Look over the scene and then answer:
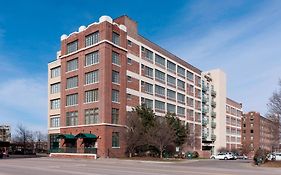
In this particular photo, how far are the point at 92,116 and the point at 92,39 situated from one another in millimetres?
13408

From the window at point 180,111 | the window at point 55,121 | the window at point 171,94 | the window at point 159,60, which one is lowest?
the window at point 55,121

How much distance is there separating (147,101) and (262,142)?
4049 inches

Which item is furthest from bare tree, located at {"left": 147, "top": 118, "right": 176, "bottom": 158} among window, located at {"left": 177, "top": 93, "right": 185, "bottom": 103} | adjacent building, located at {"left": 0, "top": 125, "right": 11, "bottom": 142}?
adjacent building, located at {"left": 0, "top": 125, "right": 11, "bottom": 142}

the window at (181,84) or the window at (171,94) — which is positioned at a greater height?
the window at (181,84)

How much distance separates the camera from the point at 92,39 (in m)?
61.6

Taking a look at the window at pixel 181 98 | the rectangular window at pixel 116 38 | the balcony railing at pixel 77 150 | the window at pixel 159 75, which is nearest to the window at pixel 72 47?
the rectangular window at pixel 116 38

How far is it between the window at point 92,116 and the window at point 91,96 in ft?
5.50

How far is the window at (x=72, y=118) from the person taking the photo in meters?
62.6

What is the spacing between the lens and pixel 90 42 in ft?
203

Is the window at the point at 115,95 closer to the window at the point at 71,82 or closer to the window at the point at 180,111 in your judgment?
the window at the point at 71,82

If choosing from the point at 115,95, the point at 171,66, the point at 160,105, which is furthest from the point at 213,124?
the point at 115,95

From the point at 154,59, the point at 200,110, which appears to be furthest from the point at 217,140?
the point at 154,59

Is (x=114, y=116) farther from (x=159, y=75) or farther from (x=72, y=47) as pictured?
(x=159, y=75)

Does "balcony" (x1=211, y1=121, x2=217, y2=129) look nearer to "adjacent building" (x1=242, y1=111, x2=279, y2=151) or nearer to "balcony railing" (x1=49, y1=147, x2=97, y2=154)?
"adjacent building" (x1=242, y1=111, x2=279, y2=151)
